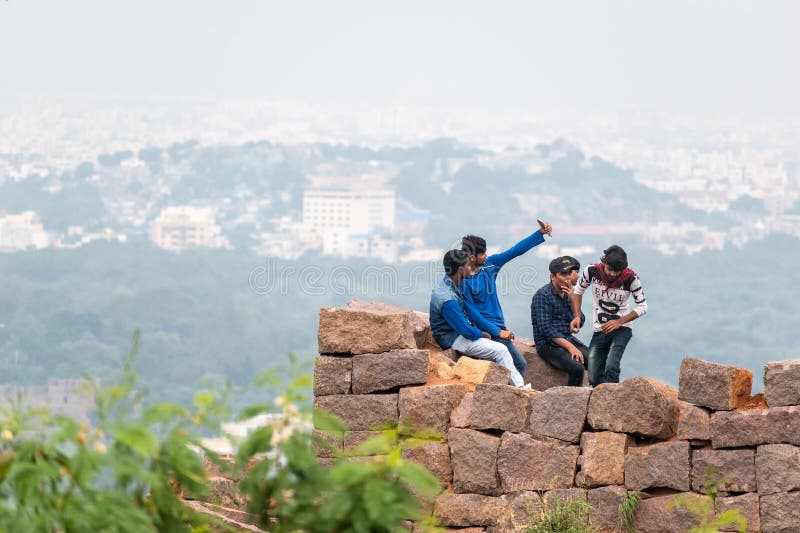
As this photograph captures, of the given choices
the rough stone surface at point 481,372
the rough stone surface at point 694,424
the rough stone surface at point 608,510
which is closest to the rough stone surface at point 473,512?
the rough stone surface at point 608,510

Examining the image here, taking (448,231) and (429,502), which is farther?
(448,231)

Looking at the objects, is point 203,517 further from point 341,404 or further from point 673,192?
point 673,192

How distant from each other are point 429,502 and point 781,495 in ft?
8.11

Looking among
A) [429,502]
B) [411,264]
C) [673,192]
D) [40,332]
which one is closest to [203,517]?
[429,502]

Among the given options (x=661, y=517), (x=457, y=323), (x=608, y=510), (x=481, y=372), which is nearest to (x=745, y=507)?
(x=661, y=517)

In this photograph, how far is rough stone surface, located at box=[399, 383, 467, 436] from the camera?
10852 mm

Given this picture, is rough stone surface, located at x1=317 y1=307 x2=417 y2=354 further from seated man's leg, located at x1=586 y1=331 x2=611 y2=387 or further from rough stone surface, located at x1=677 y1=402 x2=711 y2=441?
rough stone surface, located at x1=677 y1=402 x2=711 y2=441

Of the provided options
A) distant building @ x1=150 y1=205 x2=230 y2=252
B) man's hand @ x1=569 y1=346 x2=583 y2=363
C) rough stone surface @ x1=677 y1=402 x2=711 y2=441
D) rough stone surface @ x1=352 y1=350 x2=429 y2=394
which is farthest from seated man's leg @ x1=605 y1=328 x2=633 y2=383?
distant building @ x1=150 y1=205 x2=230 y2=252

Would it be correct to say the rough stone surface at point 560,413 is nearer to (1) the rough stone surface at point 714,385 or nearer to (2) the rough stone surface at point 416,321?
(1) the rough stone surface at point 714,385

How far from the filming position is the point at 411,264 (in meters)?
151

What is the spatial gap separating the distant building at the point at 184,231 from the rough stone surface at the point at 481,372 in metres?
144

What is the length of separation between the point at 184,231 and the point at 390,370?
15117cm

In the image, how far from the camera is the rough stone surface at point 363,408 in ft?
36.0

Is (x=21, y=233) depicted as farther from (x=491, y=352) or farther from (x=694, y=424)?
(x=694, y=424)
